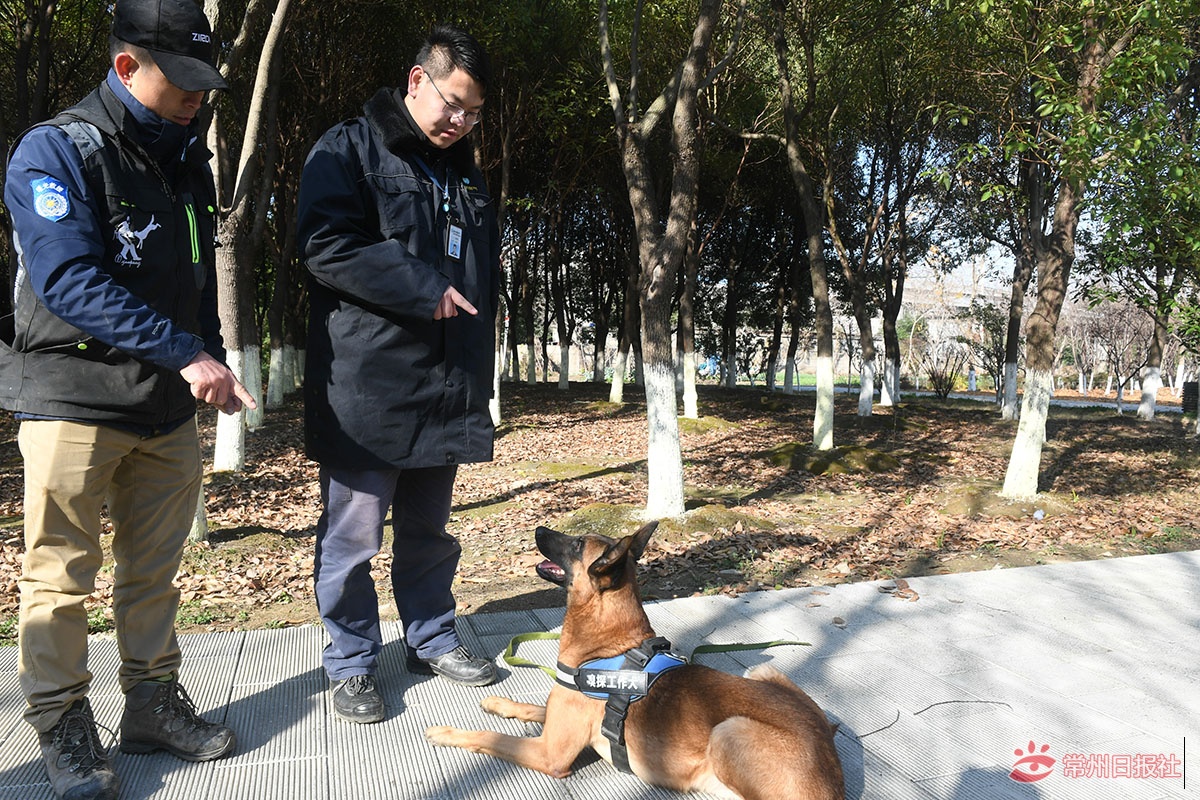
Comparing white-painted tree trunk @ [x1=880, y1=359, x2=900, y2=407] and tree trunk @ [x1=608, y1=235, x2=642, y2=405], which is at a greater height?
tree trunk @ [x1=608, y1=235, x2=642, y2=405]

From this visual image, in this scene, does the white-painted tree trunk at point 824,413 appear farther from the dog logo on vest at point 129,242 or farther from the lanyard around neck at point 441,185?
the dog logo on vest at point 129,242

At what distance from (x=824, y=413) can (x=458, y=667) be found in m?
10.6

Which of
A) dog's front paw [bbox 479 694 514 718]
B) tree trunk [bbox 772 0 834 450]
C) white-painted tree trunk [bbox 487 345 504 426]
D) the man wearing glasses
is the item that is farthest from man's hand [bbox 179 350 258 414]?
tree trunk [bbox 772 0 834 450]

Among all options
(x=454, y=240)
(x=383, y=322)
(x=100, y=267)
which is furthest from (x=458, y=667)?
(x=100, y=267)

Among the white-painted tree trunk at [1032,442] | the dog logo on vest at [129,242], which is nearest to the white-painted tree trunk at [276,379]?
the white-painted tree trunk at [1032,442]

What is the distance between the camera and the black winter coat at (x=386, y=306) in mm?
2941

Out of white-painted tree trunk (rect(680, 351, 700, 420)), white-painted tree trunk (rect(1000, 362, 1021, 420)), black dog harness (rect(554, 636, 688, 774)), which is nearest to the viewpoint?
black dog harness (rect(554, 636, 688, 774))

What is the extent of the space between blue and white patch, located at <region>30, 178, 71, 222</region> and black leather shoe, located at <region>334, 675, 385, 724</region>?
1.94 m

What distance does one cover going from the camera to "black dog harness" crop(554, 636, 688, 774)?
8.94ft

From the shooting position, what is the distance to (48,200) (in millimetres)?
2336

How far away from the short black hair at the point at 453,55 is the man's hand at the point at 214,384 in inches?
54.5

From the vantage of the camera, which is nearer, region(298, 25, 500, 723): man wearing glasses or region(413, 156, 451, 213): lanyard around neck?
region(298, 25, 500, 723): man wearing glasses

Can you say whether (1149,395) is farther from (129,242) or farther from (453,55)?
(129,242)

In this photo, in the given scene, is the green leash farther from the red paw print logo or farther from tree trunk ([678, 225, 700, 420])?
tree trunk ([678, 225, 700, 420])
